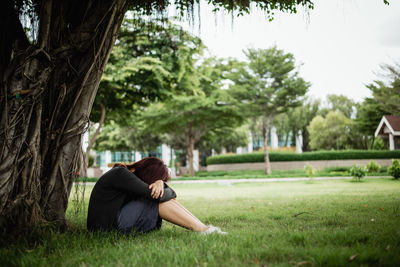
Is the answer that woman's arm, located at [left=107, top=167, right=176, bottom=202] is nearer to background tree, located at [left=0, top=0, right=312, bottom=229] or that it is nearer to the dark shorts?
the dark shorts

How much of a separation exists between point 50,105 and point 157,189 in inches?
63.1

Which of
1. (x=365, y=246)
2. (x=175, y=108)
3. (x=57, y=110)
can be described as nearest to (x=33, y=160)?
(x=57, y=110)

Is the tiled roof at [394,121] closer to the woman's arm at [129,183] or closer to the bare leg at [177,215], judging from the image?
the bare leg at [177,215]

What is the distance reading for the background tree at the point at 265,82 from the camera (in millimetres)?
21609

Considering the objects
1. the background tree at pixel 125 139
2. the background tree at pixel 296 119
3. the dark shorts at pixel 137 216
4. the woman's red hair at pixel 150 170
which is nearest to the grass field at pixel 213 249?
the dark shorts at pixel 137 216

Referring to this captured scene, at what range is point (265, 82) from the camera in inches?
874

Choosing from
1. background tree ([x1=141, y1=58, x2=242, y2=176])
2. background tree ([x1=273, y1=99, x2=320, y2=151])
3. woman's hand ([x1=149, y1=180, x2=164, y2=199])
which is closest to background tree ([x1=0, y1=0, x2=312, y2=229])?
woman's hand ([x1=149, y1=180, x2=164, y2=199])

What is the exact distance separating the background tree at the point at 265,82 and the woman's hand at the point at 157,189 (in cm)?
1846

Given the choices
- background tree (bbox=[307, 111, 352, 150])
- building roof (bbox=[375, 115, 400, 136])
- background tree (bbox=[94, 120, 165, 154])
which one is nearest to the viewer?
building roof (bbox=[375, 115, 400, 136])

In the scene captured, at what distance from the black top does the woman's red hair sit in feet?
0.64

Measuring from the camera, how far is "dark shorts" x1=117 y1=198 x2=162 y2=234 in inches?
120

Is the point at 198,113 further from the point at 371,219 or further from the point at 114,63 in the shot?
the point at 371,219

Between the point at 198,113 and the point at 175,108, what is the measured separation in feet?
5.45

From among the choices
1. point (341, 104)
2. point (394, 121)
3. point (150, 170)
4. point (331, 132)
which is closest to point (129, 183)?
point (150, 170)
